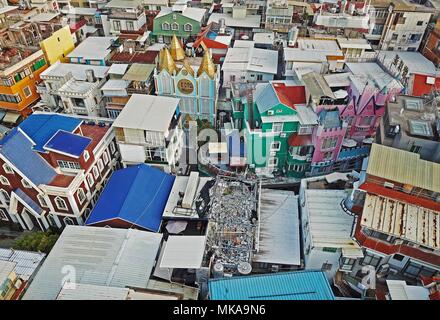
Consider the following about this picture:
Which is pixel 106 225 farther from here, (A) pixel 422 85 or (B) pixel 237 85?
(A) pixel 422 85

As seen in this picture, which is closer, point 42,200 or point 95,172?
point 42,200

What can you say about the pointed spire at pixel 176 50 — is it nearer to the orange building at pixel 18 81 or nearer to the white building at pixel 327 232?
the orange building at pixel 18 81

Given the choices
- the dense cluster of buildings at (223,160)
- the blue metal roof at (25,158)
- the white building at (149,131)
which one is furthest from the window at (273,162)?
the blue metal roof at (25,158)

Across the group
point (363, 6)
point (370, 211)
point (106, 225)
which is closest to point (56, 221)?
point (106, 225)

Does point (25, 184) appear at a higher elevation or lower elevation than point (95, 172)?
higher

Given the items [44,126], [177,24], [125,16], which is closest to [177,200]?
[44,126]

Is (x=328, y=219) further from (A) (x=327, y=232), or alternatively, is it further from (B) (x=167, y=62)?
(B) (x=167, y=62)
